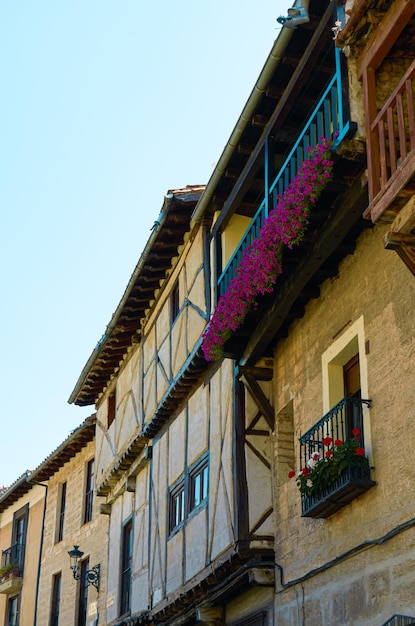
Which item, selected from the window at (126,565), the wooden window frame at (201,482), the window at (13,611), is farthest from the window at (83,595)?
the wooden window frame at (201,482)

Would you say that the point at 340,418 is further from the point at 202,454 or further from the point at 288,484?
the point at 202,454

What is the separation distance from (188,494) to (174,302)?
134 inches

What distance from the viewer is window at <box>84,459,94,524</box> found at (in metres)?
21.4

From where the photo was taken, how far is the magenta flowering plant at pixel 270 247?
9.36 m

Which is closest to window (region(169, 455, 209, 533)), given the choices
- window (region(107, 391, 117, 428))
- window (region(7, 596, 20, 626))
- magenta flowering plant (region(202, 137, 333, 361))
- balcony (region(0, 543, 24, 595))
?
magenta flowering plant (region(202, 137, 333, 361))

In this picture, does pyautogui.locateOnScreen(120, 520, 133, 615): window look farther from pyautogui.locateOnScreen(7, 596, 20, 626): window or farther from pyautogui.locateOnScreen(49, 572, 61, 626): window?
pyautogui.locateOnScreen(7, 596, 20, 626): window

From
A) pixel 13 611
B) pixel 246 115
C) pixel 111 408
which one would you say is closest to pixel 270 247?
pixel 246 115

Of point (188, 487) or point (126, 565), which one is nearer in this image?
point (188, 487)

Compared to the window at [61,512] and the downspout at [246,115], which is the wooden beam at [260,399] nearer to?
the downspout at [246,115]

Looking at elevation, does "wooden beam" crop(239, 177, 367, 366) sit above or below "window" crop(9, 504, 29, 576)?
below

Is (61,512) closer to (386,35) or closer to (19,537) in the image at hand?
(19,537)

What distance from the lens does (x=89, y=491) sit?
2173cm

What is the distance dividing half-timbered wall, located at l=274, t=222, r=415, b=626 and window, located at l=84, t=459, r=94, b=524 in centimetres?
1014

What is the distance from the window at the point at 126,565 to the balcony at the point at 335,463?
742cm
